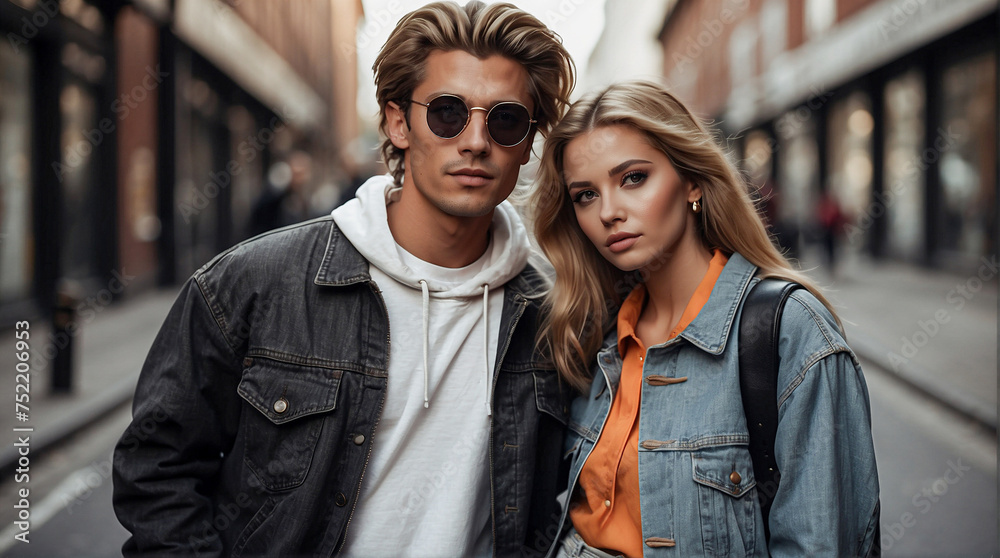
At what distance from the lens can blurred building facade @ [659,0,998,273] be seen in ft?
47.4

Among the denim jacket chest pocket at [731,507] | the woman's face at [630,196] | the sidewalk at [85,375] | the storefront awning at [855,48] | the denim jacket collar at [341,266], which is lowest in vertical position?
the sidewalk at [85,375]

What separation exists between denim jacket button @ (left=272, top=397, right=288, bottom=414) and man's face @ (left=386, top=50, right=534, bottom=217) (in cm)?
75

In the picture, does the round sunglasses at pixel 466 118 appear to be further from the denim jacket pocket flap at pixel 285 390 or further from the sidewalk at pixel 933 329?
the sidewalk at pixel 933 329

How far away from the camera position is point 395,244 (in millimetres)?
2361

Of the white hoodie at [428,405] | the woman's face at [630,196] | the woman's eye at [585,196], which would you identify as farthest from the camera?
the woman's eye at [585,196]

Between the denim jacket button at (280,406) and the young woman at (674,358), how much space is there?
863 mm

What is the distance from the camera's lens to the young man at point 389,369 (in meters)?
2.09

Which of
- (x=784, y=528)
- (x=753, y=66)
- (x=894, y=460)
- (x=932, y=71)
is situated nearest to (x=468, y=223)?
(x=784, y=528)

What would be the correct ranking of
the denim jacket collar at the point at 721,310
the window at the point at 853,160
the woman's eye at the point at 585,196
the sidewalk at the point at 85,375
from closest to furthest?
the denim jacket collar at the point at 721,310 < the woman's eye at the point at 585,196 < the sidewalk at the point at 85,375 < the window at the point at 853,160

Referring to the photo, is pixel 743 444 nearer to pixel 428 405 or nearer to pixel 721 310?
pixel 721 310

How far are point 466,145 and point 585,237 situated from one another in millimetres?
642

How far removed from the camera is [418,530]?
2168 mm

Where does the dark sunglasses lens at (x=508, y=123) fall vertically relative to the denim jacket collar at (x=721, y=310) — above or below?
above

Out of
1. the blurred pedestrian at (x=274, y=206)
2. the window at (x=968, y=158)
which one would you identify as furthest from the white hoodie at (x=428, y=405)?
the window at (x=968, y=158)
